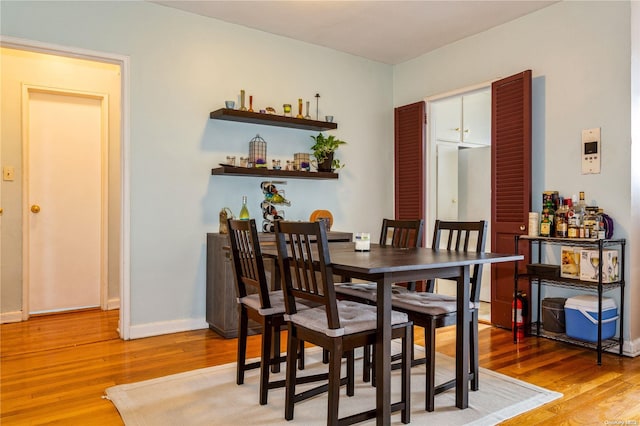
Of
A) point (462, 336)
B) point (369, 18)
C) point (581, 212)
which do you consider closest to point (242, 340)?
point (462, 336)

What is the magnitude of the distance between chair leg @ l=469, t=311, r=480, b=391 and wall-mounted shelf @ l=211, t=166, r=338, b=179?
2.12 metres

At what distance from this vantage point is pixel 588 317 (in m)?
3.16

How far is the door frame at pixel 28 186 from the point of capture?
4.14 m

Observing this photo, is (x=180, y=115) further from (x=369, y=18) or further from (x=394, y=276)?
(x=394, y=276)

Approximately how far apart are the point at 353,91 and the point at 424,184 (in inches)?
47.3

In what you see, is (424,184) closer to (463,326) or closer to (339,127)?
(339,127)

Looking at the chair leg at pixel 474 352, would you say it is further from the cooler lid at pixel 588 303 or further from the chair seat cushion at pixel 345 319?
the cooler lid at pixel 588 303

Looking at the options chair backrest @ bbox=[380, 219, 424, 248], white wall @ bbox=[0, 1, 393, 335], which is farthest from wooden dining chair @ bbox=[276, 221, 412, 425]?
white wall @ bbox=[0, 1, 393, 335]

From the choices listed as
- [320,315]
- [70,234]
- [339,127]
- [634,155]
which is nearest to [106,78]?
[70,234]

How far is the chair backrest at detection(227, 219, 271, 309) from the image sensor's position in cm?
230

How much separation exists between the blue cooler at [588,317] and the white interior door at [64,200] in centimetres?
423

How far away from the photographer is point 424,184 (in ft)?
15.5

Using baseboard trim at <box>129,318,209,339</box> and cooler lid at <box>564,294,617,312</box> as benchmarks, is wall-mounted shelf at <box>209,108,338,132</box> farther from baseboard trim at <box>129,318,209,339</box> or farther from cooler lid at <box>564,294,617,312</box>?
cooler lid at <box>564,294,617,312</box>

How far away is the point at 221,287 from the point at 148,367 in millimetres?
854
